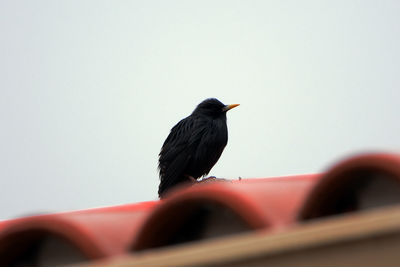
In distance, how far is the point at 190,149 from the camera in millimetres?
7441

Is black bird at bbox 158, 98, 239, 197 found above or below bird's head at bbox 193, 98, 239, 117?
below

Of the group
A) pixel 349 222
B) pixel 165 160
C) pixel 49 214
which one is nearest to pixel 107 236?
pixel 49 214

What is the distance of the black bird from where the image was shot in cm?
744

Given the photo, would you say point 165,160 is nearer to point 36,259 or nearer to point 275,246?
point 36,259

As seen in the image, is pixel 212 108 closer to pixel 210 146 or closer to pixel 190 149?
pixel 210 146

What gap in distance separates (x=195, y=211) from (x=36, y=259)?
2.17ft

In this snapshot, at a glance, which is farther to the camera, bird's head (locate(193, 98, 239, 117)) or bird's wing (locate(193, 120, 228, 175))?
bird's head (locate(193, 98, 239, 117))

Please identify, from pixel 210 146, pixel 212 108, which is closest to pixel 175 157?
pixel 210 146

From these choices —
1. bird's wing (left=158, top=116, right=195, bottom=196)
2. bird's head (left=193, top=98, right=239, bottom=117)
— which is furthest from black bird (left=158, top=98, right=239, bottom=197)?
bird's head (left=193, top=98, right=239, bottom=117)

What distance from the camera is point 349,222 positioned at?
1.54 m

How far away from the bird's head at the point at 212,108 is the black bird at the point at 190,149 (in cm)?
15

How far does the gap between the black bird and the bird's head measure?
6.1 inches

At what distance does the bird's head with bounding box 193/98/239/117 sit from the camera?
7.99 metres

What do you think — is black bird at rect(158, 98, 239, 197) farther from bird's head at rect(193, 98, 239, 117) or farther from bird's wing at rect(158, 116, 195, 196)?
bird's head at rect(193, 98, 239, 117)
